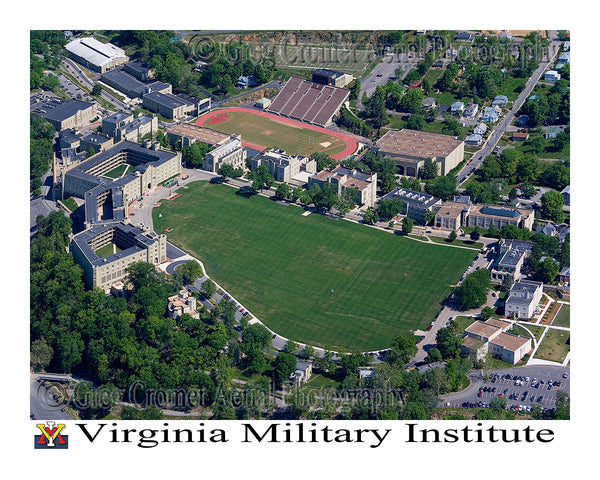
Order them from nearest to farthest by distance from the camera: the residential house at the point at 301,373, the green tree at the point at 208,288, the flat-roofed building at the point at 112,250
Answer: the residential house at the point at 301,373, the green tree at the point at 208,288, the flat-roofed building at the point at 112,250

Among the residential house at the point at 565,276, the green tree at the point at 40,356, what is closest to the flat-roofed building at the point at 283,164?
the residential house at the point at 565,276

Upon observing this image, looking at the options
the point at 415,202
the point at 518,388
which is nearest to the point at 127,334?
the point at 518,388

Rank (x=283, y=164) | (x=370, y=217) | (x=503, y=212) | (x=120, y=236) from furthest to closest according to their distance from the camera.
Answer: (x=283, y=164), (x=370, y=217), (x=503, y=212), (x=120, y=236)

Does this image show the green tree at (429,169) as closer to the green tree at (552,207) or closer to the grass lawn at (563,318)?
the green tree at (552,207)

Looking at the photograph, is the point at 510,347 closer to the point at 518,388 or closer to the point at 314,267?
the point at 518,388

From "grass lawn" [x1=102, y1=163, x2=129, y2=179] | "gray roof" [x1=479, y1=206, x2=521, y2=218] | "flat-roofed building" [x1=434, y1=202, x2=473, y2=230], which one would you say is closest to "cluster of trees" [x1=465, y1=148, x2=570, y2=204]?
"flat-roofed building" [x1=434, y1=202, x2=473, y2=230]

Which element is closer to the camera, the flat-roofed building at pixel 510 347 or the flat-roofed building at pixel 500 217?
the flat-roofed building at pixel 510 347
